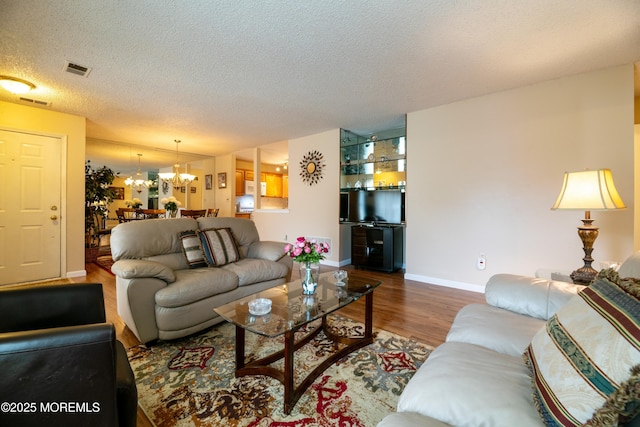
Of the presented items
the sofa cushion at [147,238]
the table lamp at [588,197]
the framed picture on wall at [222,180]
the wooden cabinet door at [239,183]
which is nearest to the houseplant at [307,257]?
the sofa cushion at [147,238]

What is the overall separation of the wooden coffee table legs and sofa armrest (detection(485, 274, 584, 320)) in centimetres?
85

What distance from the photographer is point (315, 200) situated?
5105 mm

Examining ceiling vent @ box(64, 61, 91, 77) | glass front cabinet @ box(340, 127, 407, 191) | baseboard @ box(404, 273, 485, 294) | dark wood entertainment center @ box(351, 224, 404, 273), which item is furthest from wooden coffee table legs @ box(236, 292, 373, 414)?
ceiling vent @ box(64, 61, 91, 77)

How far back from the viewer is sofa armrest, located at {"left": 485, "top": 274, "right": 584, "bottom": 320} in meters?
1.44

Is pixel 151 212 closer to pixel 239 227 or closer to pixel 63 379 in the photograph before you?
pixel 239 227

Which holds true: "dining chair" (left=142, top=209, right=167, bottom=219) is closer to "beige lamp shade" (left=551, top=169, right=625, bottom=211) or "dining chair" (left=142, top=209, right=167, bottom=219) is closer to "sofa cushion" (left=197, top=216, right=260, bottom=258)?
"sofa cushion" (left=197, top=216, right=260, bottom=258)

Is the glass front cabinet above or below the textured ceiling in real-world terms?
below

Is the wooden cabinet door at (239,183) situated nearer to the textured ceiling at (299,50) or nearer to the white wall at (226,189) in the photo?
the white wall at (226,189)

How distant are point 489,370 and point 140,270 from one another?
2143 millimetres

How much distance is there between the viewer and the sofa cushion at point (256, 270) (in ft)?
8.18

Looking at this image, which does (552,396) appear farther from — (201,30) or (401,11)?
(201,30)

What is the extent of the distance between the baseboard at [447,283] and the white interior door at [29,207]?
5.24m

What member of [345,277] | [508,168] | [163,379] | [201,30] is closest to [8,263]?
[163,379]

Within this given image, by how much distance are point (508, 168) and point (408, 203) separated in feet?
4.19
